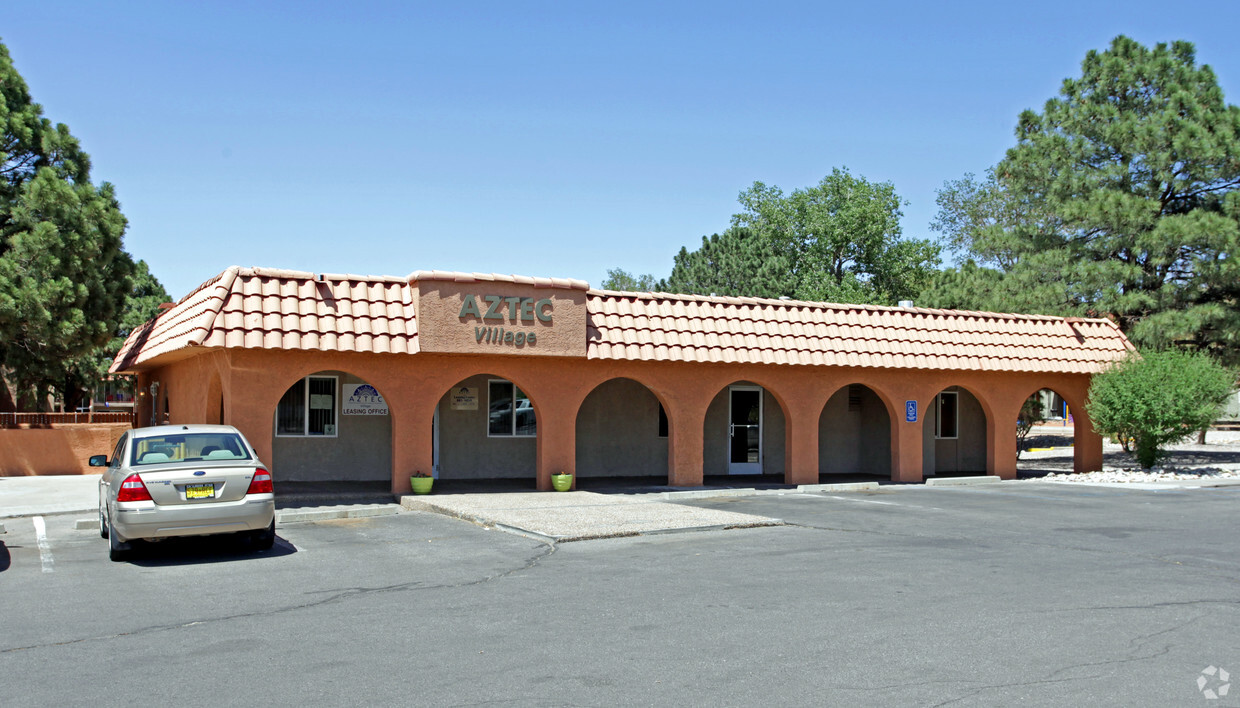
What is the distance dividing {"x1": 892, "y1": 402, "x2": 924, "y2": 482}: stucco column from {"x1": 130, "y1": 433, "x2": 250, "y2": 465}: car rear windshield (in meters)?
14.6

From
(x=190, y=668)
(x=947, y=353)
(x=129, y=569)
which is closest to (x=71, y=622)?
(x=190, y=668)

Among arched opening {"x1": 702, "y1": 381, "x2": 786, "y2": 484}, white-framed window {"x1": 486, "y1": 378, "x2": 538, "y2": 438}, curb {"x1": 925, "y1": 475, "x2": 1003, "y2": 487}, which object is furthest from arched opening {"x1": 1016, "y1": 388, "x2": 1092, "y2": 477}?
white-framed window {"x1": 486, "y1": 378, "x2": 538, "y2": 438}

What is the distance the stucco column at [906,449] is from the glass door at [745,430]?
120 inches

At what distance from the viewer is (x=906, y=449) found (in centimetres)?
2197

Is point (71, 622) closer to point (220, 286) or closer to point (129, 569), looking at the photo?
point (129, 569)

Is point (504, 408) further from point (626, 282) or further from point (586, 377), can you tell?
point (626, 282)

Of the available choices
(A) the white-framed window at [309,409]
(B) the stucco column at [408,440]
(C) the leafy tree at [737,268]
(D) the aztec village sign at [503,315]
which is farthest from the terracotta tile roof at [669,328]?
(C) the leafy tree at [737,268]

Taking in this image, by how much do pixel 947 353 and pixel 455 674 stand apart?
57.9 ft

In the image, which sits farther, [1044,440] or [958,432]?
[1044,440]

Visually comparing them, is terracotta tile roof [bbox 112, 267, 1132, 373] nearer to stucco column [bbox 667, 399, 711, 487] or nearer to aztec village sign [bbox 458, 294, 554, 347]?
aztec village sign [bbox 458, 294, 554, 347]

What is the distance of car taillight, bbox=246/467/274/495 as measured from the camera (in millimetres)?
11070

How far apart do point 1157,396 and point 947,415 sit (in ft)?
15.6

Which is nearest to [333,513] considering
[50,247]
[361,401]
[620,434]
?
[361,401]

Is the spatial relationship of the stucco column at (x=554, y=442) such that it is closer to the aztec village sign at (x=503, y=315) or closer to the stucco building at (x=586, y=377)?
the stucco building at (x=586, y=377)
